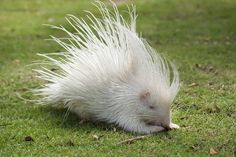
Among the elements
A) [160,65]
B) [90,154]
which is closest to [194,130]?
[160,65]

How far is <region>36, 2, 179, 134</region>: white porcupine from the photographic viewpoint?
5.30m

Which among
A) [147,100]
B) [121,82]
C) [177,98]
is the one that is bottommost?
[177,98]

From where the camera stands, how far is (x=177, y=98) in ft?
21.6

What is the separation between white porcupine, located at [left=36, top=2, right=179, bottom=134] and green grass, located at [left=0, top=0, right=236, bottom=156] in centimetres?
17

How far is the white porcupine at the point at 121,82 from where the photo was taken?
5.30 m

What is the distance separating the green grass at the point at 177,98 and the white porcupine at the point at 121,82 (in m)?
0.17

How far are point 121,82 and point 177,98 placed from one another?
1360 mm

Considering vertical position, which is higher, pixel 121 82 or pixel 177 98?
pixel 121 82

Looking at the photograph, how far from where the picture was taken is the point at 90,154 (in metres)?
4.77

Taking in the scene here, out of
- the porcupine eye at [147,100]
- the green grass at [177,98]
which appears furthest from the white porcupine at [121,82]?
the green grass at [177,98]

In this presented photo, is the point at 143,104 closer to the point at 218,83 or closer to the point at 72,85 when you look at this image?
the point at 72,85

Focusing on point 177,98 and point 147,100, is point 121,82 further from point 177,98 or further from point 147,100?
point 177,98

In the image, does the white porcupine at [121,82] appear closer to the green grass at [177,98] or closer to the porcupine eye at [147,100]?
the porcupine eye at [147,100]

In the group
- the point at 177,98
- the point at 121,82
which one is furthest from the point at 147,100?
the point at 177,98
